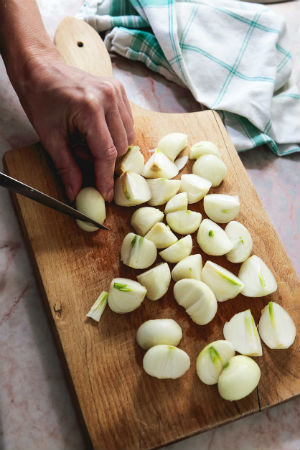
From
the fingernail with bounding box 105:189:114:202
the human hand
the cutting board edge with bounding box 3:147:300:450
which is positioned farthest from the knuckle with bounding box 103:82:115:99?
the cutting board edge with bounding box 3:147:300:450

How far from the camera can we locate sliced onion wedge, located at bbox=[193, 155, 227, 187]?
1.13 meters

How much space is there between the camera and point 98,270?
102 centimetres

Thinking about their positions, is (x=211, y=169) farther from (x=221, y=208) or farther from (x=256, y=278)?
(x=256, y=278)

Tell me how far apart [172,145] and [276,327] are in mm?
494

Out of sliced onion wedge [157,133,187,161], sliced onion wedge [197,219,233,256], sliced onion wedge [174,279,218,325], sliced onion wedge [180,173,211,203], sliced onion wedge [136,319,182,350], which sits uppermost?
sliced onion wedge [157,133,187,161]

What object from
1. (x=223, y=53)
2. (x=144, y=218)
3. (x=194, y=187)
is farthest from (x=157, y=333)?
(x=223, y=53)

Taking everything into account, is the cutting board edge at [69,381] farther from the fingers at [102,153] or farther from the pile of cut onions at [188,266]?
the fingers at [102,153]

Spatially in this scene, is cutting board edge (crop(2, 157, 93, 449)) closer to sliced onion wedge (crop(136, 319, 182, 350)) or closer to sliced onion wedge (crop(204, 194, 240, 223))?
sliced onion wedge (crop(136, 319, 182, 350))

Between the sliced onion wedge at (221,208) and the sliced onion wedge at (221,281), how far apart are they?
14 centimetres

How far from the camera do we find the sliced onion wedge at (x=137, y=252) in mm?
1000

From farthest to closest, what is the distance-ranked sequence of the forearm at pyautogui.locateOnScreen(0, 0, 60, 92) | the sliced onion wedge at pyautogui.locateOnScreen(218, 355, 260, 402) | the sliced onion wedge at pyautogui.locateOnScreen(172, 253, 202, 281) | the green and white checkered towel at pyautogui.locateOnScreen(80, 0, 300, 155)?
the green and white checkered towel at pyautogui.locateOnScreen(80, 0, 300, 155)
the forearm at pyautogui.locateOnScreen(0, 0, 60, 92)
the sliced onion wedge at pyautogui.locateOnScreen(172, 253, 202, 281)
the sliced onion wedge at pyautogui.locateOnScreen(218, 355, 260, 402)

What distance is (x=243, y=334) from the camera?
96 centimetres

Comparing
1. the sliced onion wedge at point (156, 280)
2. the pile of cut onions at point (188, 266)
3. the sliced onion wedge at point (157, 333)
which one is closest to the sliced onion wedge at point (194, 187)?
the pile of cut onions at point (188, 266)

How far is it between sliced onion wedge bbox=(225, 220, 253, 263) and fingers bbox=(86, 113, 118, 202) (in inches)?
11.5
